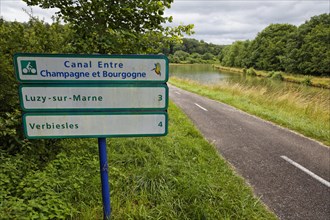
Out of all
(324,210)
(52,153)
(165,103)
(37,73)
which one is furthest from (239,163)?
(37,73)

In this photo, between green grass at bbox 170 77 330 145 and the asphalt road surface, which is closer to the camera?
the asphalt road surface

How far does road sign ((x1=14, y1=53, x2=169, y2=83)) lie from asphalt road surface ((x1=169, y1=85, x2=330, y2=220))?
2670 millimetres

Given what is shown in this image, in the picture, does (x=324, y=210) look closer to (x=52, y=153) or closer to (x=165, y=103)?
(x=165, y=103)

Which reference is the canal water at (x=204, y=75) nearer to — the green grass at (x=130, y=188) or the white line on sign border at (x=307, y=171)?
the white line on sign border at (x=307, y=171)

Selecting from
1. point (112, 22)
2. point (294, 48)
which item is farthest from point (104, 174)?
point (294, 48)

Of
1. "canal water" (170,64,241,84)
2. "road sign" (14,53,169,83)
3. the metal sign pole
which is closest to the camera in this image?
"road sign" (14,53,169,83)

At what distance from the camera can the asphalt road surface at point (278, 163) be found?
9.84ft

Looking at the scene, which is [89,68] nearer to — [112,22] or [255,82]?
[112,22]

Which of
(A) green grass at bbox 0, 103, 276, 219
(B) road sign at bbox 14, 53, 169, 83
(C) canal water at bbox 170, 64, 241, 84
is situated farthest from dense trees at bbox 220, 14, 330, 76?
(B) road sign at bbox 14, 53, 169, 83

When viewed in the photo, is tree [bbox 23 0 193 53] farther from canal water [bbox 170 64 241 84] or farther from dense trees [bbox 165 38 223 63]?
dense trees [bbox 165 38 223 63]

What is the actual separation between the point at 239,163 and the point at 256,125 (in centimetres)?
336

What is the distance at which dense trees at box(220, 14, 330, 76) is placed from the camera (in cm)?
3544

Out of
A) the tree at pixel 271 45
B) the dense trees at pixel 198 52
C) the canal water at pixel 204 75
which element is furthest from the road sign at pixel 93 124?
the dense trees at pixel 198 52

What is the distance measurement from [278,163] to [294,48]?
1817 inches
